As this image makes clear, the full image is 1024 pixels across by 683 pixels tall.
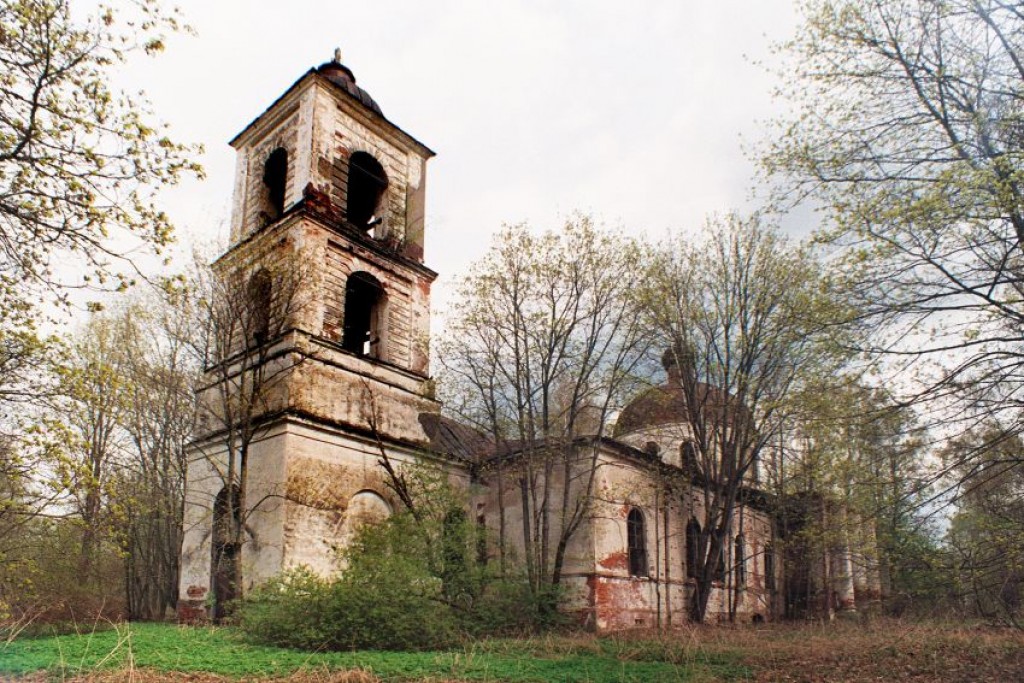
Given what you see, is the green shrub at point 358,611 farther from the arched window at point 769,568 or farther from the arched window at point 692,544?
the arched window at point 769,568

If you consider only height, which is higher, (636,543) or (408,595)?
(636,543)

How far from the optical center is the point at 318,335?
16109mm

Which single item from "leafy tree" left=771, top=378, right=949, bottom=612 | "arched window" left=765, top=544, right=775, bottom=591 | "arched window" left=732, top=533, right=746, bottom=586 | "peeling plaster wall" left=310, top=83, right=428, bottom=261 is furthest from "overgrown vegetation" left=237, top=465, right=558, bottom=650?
"arched window" left=765, top=544, right=775, bottom=591

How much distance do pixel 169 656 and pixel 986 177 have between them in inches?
431

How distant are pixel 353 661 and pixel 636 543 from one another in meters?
12.8

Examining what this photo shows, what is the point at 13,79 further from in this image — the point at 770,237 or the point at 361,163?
the point at 770,237

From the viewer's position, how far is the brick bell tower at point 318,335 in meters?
14.8

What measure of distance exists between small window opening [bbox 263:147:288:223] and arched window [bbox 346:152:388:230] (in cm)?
178

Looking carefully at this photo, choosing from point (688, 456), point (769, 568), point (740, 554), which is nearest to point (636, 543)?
point (688, 456)

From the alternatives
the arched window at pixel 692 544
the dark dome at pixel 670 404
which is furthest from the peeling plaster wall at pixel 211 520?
the arched window at pixel 692 544

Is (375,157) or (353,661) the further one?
(375,157)

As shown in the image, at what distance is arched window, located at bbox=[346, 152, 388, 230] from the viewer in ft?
63.5

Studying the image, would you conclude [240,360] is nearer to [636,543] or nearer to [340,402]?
[340,402]

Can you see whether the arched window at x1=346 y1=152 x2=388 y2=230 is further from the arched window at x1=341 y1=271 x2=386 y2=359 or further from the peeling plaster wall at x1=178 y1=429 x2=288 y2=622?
the peeling plaster wall at x1=178 y1=429 x2=288 y2=622
